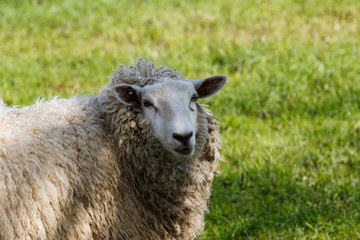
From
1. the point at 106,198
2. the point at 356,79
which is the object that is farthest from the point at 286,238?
the point at 356,79

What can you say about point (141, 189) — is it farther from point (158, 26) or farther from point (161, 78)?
point (158, 26)

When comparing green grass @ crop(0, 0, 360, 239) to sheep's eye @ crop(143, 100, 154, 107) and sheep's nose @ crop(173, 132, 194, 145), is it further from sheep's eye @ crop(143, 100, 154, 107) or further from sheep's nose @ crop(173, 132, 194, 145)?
sheep's nose @ crop(173, 132, 194, 145)

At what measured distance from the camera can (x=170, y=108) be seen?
2924 millimetres

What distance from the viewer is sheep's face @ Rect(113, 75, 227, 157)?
2.83m

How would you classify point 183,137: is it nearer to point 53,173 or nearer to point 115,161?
point 115,161

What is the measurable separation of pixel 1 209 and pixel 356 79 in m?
5.00

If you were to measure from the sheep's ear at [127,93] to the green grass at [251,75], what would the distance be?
674 millimetres

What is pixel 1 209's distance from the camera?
2531mm

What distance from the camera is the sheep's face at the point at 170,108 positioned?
283 centimetres

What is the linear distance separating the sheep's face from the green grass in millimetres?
700

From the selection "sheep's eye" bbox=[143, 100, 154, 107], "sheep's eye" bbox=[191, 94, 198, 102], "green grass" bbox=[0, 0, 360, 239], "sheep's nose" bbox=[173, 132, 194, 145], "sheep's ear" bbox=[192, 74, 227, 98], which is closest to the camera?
"sheep's nose" bbox=[173, 132, 194, 145]

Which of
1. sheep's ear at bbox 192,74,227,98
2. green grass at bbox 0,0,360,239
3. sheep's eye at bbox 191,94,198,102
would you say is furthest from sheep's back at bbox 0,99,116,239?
green grass at bbox 0,0,360,239

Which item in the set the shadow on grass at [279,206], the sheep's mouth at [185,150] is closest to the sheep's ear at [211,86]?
the sheep's mouth at [185,150]

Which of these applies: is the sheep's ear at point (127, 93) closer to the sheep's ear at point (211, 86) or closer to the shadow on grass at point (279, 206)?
the sheep's ear at point (211, 86)
